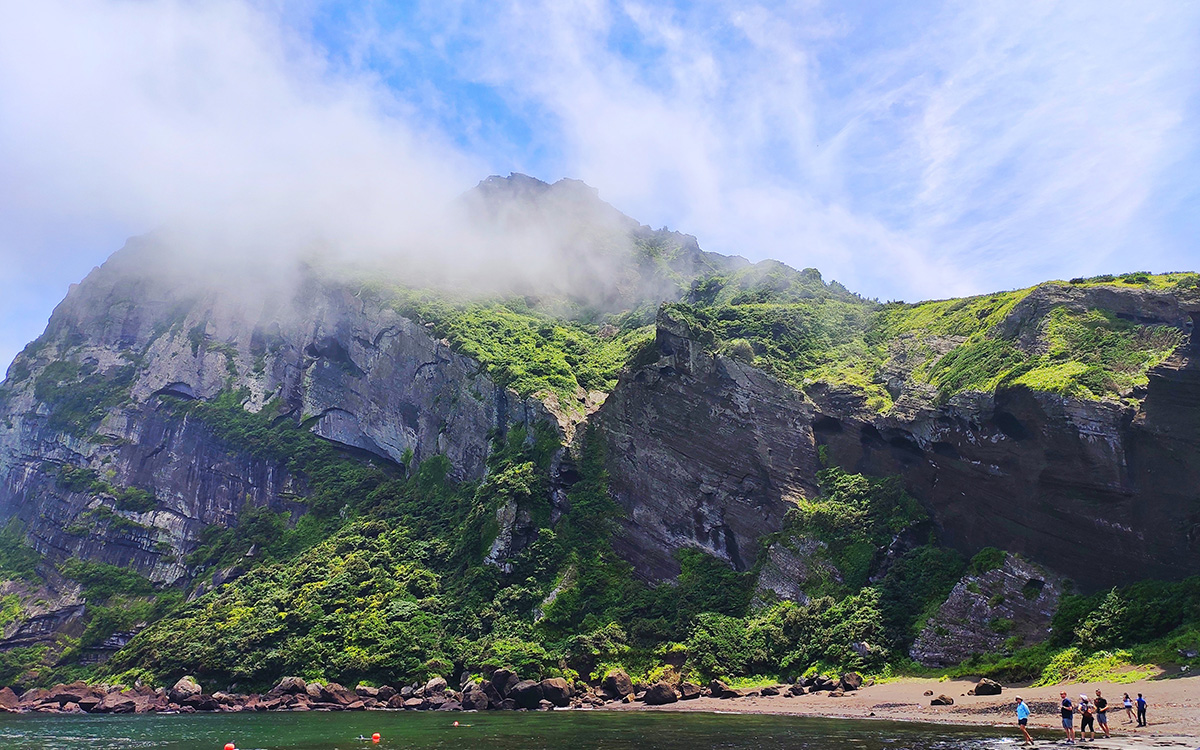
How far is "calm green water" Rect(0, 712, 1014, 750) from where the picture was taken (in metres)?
24.8

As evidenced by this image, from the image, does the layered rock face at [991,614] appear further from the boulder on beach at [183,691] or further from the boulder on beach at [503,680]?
the boulder on beach at [183,691]

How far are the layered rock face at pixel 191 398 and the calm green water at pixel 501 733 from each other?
3588cm

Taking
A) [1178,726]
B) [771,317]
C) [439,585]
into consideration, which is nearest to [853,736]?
[1178,726]

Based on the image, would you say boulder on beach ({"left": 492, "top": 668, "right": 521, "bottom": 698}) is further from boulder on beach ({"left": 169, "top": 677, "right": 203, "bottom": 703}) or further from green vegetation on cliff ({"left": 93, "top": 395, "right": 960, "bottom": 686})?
boulder on beach ({"left": 169, "top": 677, "right": 203, "bottom": 703})

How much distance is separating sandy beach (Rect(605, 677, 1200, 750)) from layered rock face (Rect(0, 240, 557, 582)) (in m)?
37.7

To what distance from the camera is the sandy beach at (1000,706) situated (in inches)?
873

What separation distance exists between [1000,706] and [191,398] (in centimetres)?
10453

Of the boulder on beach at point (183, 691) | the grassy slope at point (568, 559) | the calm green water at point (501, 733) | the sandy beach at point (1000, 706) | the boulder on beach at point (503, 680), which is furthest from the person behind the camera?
the boulder on beach at point (183, 691)

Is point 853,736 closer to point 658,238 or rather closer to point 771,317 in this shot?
point 771,317

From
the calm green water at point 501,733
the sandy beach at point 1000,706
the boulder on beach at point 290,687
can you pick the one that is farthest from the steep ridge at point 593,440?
the calm green water at point 501,733

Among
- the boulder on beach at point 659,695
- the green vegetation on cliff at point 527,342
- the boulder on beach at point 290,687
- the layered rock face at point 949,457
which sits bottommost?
the boulder on beach at point 290,687

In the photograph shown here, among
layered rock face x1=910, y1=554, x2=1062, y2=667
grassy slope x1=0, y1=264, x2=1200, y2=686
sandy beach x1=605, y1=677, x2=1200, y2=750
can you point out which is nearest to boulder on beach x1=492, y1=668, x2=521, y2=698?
grassy slope x1=0, y1=264, x2=1200, y2=686

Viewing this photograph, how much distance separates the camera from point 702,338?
63625mm

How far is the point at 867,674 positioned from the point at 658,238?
103064 millimetres
